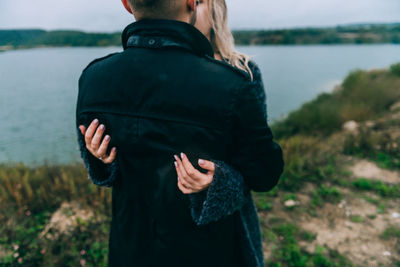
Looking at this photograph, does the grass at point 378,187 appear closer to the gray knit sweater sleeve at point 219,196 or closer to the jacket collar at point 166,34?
the gray knit sweater sleeve at point 219,196

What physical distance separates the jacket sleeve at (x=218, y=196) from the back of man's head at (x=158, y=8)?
58 cm

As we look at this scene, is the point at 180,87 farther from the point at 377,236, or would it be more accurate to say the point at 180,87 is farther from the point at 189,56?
the point at 377,236

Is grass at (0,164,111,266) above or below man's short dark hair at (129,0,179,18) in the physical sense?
below

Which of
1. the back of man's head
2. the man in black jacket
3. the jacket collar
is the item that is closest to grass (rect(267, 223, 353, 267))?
the man in black jacket

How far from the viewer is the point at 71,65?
24.3 feet

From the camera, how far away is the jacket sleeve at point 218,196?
0.93m

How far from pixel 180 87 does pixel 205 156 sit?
28 centimetres

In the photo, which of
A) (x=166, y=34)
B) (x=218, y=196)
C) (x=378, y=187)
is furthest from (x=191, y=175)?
(x=378, y=187)

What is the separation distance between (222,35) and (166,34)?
0.77 m

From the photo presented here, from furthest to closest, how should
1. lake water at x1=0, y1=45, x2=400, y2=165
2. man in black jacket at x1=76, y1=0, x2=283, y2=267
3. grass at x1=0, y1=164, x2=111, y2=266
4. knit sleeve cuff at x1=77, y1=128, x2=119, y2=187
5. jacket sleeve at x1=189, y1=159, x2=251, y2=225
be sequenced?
lake water at x1=0, y1=45, x2=400, y2=165
grass at x1=0, y1=164, x2=111, y2=266
knit sleeve cuff at x1=77, y1=128, x2=119, y2=187
jacket sleeve at x1=189, y1=159, x2=251, y2=225
man in black jacket at x1=76, y1=0, x2=283, y2=267

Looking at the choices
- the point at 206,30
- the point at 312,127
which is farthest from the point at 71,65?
the point at 312,127

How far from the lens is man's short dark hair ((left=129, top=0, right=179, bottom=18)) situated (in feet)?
2.81

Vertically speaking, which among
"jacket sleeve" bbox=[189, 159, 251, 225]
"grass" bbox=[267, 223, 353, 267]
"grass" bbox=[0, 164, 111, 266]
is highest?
"jacket sleeve" bbox=[189, 159, 251, 225]

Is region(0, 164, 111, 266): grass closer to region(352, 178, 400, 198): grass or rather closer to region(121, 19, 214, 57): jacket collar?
region(121, 19, 214, 57): jacket collar
